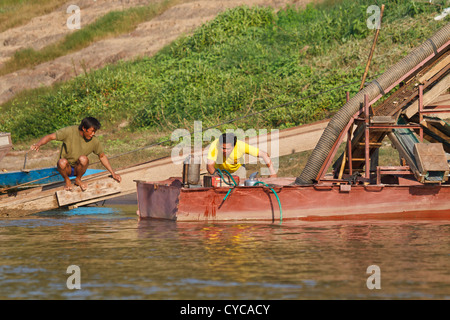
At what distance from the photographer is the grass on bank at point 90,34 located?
32844mm

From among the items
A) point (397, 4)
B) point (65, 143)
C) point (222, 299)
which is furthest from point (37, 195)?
point (397, 4)

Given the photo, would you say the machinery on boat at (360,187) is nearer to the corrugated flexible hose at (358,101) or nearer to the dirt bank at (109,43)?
the corrugated flexible hose at (358,101)

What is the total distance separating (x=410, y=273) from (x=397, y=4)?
18.9 metres

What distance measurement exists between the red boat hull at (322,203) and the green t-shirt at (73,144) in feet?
6.41

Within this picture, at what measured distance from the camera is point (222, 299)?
7266mm

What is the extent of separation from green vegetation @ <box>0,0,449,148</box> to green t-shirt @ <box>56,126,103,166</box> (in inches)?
306

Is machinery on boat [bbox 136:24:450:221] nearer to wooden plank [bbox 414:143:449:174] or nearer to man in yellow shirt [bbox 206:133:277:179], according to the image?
wooden plank [bbox 414:143:449:174]

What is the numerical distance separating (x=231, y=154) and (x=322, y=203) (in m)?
1.80

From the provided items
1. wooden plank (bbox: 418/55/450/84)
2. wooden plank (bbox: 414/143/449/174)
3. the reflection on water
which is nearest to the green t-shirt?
the reflection on water

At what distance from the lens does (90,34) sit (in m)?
33.9

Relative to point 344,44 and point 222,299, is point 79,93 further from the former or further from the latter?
point 222,299

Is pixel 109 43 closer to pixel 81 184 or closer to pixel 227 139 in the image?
pixel 81 184

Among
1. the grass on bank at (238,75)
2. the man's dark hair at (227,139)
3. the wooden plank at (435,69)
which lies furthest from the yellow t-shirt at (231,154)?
the grass on bank at (238,75)
